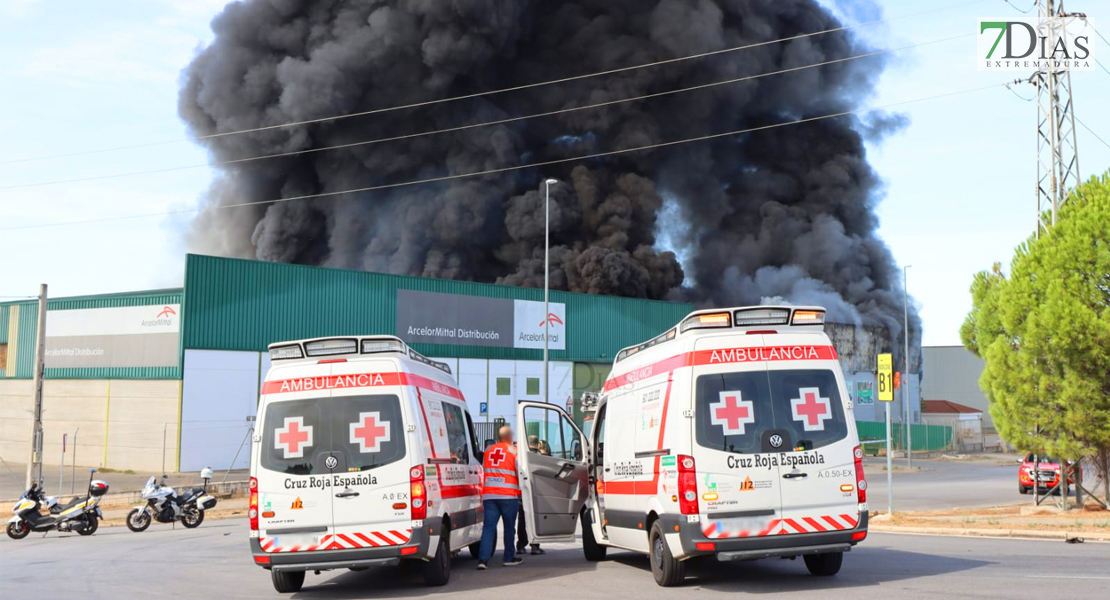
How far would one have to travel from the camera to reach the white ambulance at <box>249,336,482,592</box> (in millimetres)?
9367

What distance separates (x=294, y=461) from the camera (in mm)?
9523

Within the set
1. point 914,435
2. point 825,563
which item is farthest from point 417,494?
point 914,435

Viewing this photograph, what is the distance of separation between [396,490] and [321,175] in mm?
58574

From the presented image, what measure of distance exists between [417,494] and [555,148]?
6130cm

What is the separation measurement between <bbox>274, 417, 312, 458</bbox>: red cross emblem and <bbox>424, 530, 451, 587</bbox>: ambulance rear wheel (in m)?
1.62

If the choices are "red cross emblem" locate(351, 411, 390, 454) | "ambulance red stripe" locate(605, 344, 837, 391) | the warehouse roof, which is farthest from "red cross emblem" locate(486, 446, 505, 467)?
the warehouse roof

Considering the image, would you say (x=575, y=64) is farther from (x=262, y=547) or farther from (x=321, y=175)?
(x=262, y=547)

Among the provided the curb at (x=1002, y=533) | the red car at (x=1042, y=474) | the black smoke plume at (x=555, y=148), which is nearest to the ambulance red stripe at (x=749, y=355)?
the curb at (x=1002, y=533)

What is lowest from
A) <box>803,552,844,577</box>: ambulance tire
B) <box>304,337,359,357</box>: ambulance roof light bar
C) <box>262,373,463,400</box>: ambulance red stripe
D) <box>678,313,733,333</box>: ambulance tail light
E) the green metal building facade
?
<box>803,552,844,577</box>: ambulance tire

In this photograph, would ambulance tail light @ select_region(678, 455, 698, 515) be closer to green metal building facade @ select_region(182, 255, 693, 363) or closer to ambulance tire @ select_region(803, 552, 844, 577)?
ambulance tire @ select_region(803, 552, 844, 577)

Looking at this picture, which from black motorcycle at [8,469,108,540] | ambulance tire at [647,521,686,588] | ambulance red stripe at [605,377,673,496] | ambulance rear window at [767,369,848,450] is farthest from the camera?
black motorcycle at [8,469,108,540]

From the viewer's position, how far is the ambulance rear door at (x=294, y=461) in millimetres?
9367

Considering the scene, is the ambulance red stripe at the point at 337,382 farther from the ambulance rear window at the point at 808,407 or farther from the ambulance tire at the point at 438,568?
the ambulance rear window at the point at 808,407

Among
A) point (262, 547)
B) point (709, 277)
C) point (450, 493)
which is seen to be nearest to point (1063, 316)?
point (450, 493)
